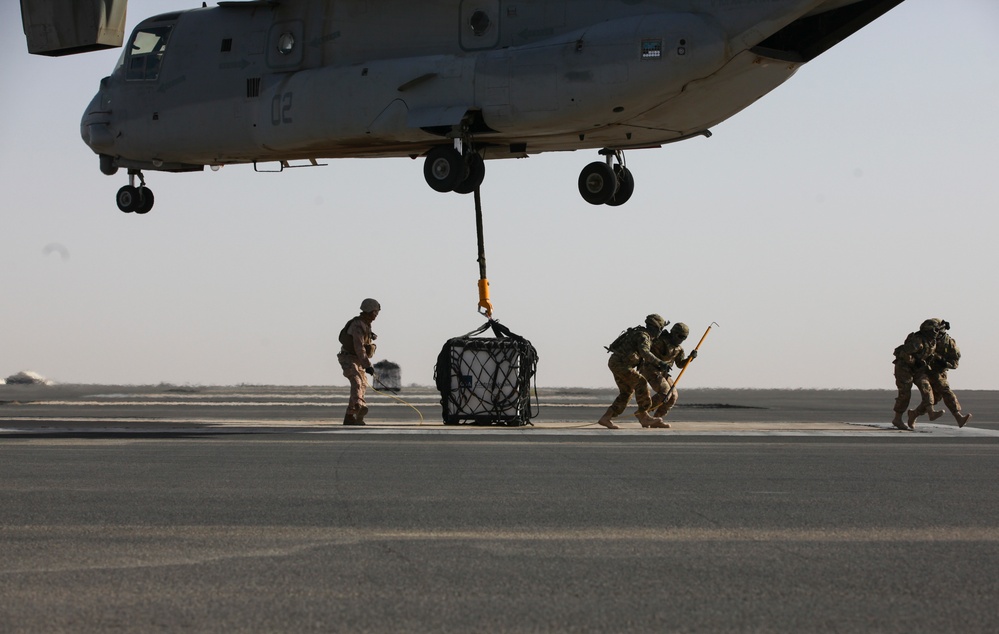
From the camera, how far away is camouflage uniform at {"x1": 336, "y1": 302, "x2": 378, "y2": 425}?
19.8 metres

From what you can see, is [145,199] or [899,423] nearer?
[899,423]

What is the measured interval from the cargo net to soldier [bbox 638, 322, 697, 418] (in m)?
1.71

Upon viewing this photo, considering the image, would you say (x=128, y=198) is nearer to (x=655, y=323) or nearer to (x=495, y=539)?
(x=655, y=323)

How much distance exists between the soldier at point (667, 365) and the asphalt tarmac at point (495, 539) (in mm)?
5854

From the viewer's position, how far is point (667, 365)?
20.2 m

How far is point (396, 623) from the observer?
5016mm

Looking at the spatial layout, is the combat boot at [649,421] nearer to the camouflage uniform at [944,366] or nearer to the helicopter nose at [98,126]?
the camouflage uniform at [944,366]

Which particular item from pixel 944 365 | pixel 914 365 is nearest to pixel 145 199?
pixel 914 365

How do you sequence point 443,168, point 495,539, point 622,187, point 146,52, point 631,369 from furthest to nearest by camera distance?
1. point 146,52
2. point 622,187
3. point 443,168
4. point 631,369
5. point 495,539

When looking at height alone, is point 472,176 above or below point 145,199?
below

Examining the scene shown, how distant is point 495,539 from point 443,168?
15.3 m

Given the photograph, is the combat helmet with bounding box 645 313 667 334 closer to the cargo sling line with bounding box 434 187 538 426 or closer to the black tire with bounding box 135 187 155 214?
the cargo sling line with bounding box 434 187 538 426

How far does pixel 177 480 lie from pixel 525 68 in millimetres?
12016

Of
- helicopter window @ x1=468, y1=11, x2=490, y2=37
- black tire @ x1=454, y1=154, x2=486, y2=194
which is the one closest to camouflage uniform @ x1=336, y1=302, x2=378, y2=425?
black tire @ x1=454, y1=154, x2=486, y2=194
